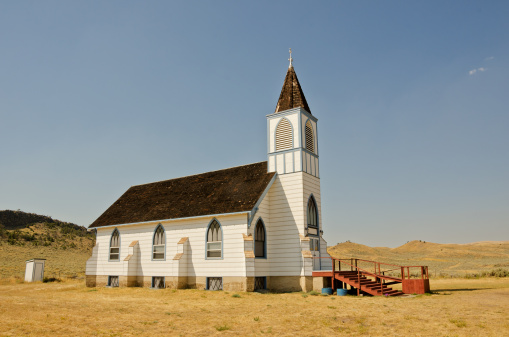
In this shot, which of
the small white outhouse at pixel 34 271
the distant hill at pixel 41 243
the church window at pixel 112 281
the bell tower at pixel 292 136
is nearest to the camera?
the bell tower at pixel 292 136

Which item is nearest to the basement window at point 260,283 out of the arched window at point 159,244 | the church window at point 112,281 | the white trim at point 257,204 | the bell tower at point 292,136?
the white trim at point 257,204

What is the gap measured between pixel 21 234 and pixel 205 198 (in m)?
57.3

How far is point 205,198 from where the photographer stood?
26.6m

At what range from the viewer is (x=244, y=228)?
911 inches

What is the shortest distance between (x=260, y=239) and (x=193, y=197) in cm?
617

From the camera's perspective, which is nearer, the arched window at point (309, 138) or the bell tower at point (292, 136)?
the bell tower at point (292, 136)

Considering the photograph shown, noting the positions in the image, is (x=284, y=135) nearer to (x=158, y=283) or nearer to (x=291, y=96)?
(x=291, y=96)

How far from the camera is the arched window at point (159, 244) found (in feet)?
87.9

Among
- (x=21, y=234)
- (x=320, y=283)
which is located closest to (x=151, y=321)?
(x=320, y=283)

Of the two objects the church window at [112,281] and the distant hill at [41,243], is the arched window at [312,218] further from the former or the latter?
the distant hill at [41,243]

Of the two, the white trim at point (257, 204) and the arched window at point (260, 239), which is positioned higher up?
the white trim at point (257, 204)

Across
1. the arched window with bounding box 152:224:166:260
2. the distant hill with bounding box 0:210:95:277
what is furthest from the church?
the distant hill with bounding box 0:210:95:277

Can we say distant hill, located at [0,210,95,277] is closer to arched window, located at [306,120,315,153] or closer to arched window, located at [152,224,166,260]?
arched window, located at [152,224,166,260]

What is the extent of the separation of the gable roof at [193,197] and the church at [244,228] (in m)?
0.10
